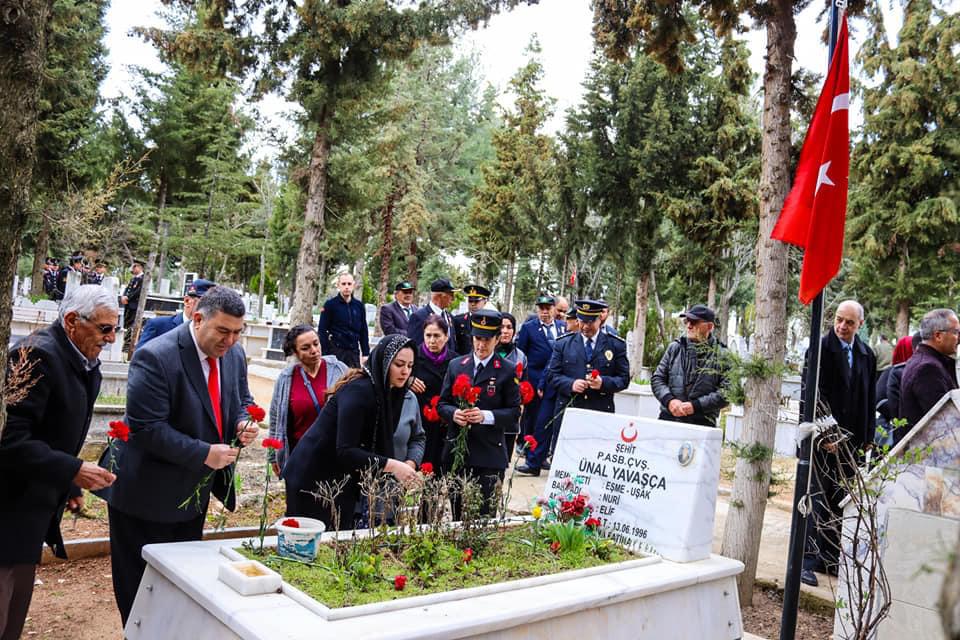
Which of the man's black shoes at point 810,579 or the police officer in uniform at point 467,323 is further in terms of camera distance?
the police officer in uniform at point 467,323

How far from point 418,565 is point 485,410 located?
1.81m

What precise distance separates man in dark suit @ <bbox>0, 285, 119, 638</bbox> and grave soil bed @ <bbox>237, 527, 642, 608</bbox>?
794 millimetres

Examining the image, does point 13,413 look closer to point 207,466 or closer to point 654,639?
point 207,466

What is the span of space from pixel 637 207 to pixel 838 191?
15.9 m

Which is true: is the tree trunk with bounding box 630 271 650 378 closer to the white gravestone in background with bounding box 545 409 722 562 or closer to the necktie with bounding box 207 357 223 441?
the white gravestone in background with bounding box 545 409 722 562

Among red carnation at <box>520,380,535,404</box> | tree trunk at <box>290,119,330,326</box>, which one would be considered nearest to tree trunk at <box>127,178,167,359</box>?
tree trunk at <box>290,119,330,326</box>

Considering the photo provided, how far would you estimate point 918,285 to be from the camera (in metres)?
17.5

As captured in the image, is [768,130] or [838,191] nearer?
[838,191]

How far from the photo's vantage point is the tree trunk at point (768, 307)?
4.86 metres

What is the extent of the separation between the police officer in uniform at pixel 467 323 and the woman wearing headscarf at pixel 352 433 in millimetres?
3709

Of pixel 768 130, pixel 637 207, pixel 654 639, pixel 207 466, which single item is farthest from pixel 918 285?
pixel 207 466

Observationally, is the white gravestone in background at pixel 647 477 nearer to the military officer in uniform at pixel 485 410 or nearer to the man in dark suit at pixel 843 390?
the military officer in uniform at pixel 485 410

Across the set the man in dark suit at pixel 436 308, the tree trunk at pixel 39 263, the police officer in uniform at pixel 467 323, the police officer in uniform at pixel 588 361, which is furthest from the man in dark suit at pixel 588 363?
the tree trunk at pixel 39 263

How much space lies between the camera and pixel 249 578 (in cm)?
254
